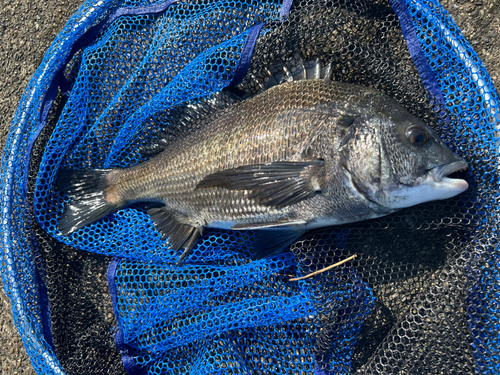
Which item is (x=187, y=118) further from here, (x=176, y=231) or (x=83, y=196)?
(x=83, y=196)

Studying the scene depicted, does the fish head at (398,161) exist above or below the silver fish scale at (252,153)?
above

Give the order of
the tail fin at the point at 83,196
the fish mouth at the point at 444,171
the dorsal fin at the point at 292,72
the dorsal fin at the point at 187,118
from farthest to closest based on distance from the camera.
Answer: the tail fin at the point at 83,196 → the dorsal fin at the point at 187,118 → the dorsal fin at the point at 292,72 → the fish mouth at the point at 444,171

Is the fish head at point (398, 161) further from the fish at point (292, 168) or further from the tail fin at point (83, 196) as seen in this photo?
the tail fin at point (83, 196)

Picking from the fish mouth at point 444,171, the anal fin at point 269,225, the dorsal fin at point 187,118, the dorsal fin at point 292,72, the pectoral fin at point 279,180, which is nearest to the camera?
the fish mouth at point 444,171

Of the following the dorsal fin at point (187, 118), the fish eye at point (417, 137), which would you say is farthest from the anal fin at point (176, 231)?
the fish eye at point (417, 137)

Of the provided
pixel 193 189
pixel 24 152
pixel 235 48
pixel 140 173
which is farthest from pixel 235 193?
pixel 24 152

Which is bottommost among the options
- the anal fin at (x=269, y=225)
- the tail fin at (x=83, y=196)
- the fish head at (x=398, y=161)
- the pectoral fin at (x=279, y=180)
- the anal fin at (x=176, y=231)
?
the tail fin at (x=83, y=196)

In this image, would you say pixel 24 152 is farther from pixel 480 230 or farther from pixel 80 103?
pixel 480 230

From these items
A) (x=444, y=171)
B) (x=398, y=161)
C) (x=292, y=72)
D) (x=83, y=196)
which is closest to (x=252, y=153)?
(x=292, y=72)

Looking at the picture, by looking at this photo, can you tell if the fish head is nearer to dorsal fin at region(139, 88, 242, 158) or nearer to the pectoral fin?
the pectoral fin
